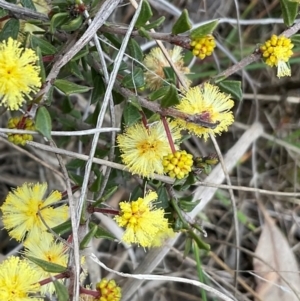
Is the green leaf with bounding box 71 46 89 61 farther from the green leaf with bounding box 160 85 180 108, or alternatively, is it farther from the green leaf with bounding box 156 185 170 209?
the green leaf with bounding box 156 185 170 209

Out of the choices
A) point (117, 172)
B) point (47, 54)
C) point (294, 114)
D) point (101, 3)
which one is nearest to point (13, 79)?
point (47, 54)

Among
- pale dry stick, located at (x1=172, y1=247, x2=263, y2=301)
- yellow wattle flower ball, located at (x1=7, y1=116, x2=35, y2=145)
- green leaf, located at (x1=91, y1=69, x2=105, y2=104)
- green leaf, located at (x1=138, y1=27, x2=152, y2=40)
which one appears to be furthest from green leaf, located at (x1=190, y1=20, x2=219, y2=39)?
pale dry stick, located at (x1=172, y1=247, x2=263, y2=301)

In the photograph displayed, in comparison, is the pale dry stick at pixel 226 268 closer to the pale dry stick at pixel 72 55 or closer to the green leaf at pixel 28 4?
the pale dry stick at pixel 72 55

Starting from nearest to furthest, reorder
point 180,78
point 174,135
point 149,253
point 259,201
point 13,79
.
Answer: point 13,79 < point 174,135 < point 180,78 < point 149,253 < point 259,201

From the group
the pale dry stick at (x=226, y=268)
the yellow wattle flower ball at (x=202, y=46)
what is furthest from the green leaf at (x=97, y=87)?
the pale dry stick at (x=226, y=268)

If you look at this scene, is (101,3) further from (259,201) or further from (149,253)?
(259,201)

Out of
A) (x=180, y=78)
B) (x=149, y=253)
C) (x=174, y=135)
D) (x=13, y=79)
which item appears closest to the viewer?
(x=13, y=79)

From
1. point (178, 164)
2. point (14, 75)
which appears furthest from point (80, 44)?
point (178, 164)
